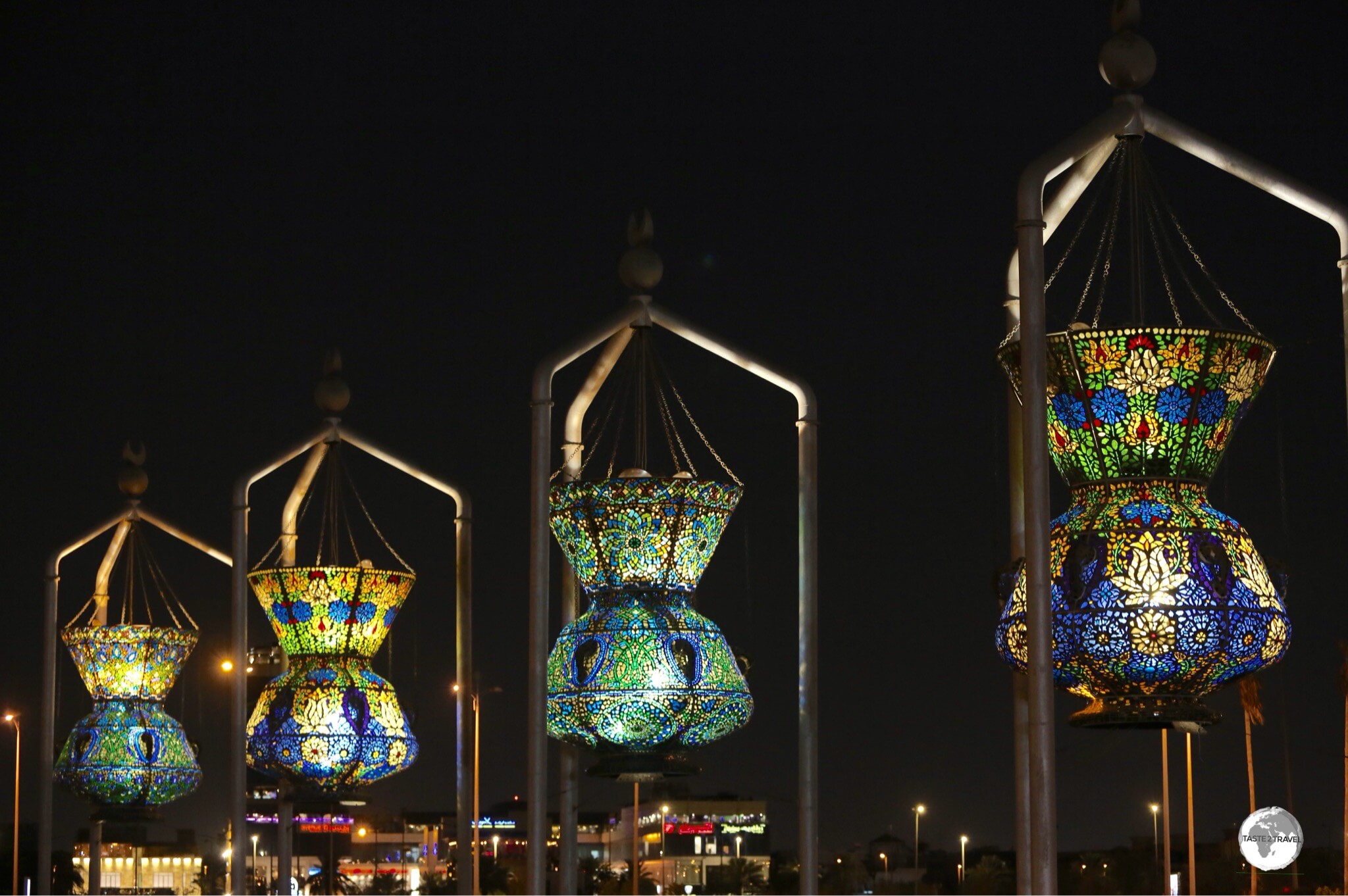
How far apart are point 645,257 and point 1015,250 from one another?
309 centimetres

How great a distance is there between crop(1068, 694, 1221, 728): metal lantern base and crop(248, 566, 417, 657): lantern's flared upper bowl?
7426 mm

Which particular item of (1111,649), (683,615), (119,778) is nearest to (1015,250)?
(1111,649)

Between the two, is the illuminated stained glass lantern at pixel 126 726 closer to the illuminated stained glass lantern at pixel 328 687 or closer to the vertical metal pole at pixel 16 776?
the illuminated stained glass lantern at pixel 328 687

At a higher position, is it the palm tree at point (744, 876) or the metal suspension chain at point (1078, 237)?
the metal suspension chain at point (1078, 237)

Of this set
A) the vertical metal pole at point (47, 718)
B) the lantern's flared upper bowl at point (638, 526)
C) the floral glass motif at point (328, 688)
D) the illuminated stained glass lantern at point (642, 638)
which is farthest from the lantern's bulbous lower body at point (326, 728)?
the vertical metal pole at point (47, 718)

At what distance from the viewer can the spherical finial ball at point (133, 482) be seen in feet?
67.4

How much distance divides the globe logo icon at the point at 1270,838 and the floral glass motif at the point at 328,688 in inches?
269

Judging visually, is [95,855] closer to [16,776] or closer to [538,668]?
[16,776]

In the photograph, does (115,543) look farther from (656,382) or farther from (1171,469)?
(1171,469)

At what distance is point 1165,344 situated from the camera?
1051cm

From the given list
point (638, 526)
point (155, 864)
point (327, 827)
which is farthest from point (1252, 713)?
point (155, 864)

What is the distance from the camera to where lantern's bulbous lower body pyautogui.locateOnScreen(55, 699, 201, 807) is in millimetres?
19656

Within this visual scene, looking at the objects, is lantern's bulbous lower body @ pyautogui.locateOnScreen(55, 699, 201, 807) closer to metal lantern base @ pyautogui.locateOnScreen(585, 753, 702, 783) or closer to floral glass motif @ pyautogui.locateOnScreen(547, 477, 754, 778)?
floral glass motif @ pyautogui.locateOnScreen(547, 477, 754, 778)

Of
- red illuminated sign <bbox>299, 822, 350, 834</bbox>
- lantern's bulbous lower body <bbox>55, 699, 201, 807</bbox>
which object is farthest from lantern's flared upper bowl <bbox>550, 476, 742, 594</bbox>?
red illuminated sign <bbox>299, 822, 350, 834</bbox>
